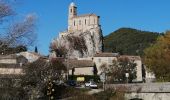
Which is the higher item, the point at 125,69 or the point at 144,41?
the point at 144,41

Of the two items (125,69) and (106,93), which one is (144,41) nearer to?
(125,69)

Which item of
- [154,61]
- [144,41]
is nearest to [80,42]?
[144,41]

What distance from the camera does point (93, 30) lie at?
507ft

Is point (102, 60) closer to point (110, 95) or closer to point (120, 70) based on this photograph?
point (120, 70)

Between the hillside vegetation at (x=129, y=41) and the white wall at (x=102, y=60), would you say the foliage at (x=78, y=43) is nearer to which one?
the hillside vegetation at (x=129, y=41)

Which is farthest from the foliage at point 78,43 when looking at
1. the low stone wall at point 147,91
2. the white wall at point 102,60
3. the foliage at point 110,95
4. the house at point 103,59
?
the low stone wall at point 147,91

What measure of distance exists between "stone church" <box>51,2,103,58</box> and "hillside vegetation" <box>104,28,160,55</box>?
1530cm

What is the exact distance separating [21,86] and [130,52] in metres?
129

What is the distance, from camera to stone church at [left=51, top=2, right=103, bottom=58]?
147750 mm

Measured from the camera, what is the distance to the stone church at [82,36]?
148m

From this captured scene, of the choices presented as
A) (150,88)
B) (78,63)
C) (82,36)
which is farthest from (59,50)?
(150,88)

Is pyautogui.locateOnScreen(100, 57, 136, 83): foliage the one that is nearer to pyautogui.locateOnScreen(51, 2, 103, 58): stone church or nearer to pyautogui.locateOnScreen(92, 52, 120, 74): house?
pyautogui.locateOnScreen(92, 52, 120, 74): house

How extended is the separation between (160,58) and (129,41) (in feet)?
354

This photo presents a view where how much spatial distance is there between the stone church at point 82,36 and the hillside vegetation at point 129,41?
1530 cm
